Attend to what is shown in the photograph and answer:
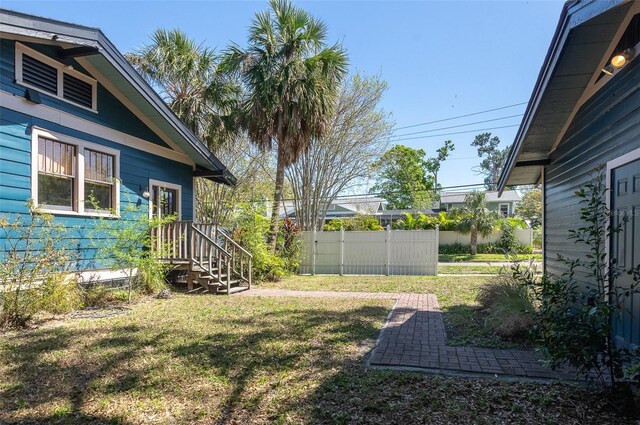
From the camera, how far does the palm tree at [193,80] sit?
1368 cm

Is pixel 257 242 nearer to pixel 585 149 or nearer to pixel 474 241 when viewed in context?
pixel 585 149

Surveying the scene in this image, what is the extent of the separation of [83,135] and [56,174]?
3.47 ft

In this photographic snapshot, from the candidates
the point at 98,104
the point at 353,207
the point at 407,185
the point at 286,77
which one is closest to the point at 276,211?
the point at 286,77

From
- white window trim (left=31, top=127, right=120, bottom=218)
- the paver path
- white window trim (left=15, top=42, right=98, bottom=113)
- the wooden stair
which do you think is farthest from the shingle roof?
white window trim (left=15, top=42, right=98, bottom=113)

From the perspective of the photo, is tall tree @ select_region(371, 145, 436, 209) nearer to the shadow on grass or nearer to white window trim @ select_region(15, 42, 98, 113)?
white window trim @ select_region(15, 42, 98, 113)

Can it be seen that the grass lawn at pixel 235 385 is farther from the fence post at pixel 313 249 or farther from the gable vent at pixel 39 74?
the fence post at pixel 313 249

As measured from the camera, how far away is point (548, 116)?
611 centimetres

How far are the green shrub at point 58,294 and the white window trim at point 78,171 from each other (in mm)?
1444

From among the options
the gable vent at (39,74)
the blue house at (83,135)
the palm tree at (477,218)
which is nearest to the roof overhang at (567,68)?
the blue house at (83,135)

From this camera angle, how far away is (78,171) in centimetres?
783

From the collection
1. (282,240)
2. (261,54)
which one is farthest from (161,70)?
(282,240)

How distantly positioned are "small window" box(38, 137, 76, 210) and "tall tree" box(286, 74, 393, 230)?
1109 cm

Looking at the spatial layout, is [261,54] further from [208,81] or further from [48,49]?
[48,49]

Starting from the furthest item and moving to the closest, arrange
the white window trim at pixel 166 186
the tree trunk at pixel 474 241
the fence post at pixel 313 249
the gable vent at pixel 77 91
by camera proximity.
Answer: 1. the tree trunk at pixel 474 241
2. the fence post at pixel 313 249
3. the white window trim at pixel 166 186
4. the gable vent at pixel 77 91
